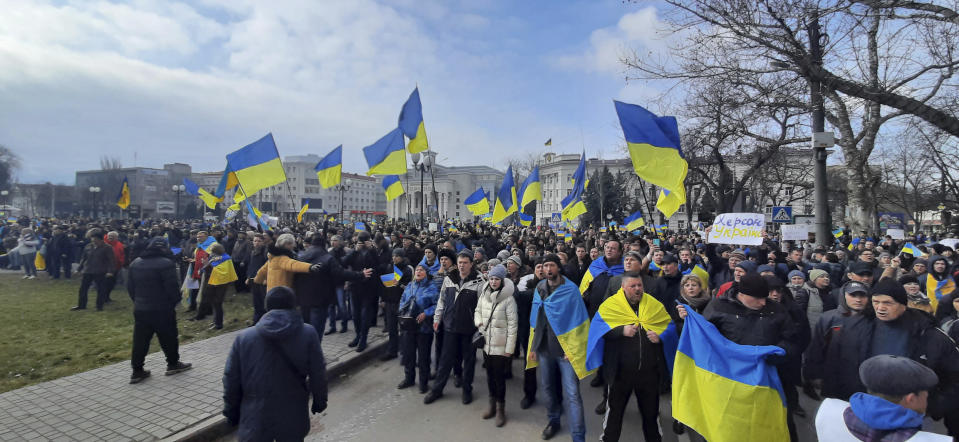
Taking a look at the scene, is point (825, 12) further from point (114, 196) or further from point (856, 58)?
point (114, 196)

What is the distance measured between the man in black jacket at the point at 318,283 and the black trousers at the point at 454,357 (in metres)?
1.99

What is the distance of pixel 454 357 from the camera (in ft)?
18.6

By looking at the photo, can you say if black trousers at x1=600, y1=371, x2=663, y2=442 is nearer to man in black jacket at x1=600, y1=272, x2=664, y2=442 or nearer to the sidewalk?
man in black jacket at x1=600, y1=272, x2=664, y2=442

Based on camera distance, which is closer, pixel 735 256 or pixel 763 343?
pixel 763 343

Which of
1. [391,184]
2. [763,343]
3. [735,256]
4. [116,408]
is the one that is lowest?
[116,408]

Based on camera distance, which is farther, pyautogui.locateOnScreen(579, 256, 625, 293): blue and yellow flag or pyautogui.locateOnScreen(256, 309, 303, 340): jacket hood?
pyautogui.locateOnScreen(579, 256, 625, 293): blue and yellow flag

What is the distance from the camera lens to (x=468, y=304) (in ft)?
17.9

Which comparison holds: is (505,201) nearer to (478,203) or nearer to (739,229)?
(478,203)

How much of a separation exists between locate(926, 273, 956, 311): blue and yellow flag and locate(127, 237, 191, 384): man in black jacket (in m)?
9.73

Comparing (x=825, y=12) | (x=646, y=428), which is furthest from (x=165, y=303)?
(x=825, y=12)

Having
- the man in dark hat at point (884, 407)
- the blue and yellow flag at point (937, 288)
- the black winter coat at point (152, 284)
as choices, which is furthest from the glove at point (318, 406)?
the blue and yellow flag at point (937, 288)

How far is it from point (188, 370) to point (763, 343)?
686 cm

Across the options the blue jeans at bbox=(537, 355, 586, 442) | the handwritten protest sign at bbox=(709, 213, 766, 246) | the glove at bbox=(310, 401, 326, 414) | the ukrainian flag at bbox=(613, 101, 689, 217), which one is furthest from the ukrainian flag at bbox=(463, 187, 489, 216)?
the glove at bbox=(310, 401, 326, 414)

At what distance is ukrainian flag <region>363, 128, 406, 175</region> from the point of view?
1257cm
